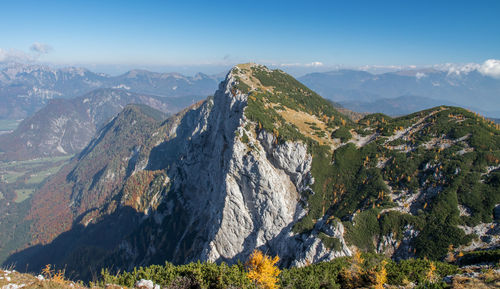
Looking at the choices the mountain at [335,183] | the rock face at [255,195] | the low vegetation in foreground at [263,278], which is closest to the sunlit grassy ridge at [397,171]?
the mountain at [335,183]

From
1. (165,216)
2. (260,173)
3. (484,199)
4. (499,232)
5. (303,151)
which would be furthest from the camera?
(165,216)

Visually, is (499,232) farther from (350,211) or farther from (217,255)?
(217,255)

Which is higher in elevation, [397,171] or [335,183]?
[397,171]

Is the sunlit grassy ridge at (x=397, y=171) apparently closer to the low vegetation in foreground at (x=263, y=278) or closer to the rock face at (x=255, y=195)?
the rock face at (x=255, y=195)

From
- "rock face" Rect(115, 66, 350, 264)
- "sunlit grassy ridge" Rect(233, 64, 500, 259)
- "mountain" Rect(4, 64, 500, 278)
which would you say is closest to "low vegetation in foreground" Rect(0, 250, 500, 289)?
"mountain" Rect(4, 64, 500, 278)

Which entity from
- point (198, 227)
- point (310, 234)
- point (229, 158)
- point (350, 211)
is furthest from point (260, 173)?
point (198, 227)

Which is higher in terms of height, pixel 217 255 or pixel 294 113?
pixel 294 113

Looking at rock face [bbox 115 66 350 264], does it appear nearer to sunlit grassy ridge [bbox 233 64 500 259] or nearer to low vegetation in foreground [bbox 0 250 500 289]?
sunlit grassy ridge [bbox 233 64 500 259]

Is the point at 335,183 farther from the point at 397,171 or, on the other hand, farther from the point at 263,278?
the point at 263,278

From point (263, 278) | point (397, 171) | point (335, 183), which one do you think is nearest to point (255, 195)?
point (335, 183)

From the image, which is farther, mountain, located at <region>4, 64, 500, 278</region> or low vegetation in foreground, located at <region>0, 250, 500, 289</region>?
mountain, located at <region>4, 64, 500, 278</region>

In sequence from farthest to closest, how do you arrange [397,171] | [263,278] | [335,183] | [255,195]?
[335,183], [255,195], [397,171], [263,278]
